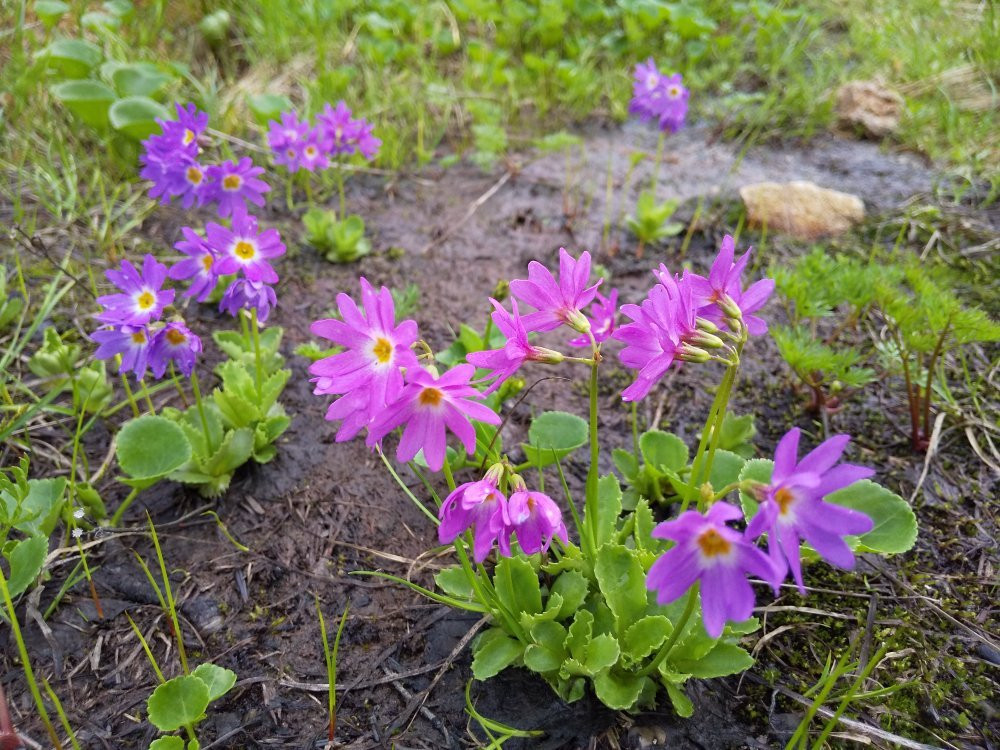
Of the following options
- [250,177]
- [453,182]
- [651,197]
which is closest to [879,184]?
[651,197]

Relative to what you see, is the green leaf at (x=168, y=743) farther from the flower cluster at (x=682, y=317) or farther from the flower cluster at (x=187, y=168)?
the flower cluster at (x=187, y=168)

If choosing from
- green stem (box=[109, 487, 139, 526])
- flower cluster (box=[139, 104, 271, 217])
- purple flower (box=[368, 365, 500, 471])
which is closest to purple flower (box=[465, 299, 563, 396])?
purple flower (box=[368, 365, 500, 471])

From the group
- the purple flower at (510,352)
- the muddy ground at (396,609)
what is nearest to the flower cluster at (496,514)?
the purple flower at (510,352)

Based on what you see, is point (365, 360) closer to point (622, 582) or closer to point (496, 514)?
point (496, 514)

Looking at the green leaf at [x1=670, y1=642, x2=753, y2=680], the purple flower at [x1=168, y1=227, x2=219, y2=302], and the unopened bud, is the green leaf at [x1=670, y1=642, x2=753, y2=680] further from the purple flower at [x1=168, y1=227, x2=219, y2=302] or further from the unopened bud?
the purple flower at [x1=168, y1=227, x2=219, y2=302]

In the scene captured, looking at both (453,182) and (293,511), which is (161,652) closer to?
(293,511)

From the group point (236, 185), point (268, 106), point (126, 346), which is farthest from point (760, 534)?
point (268, 106)

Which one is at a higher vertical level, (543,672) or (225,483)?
(543,672)
